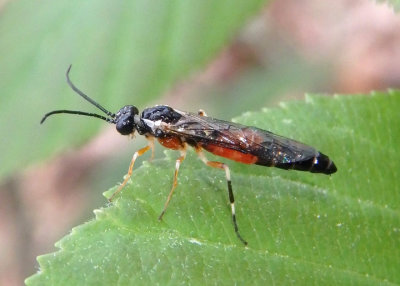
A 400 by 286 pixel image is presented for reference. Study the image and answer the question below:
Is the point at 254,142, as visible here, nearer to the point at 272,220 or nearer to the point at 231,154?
the point at 231,154

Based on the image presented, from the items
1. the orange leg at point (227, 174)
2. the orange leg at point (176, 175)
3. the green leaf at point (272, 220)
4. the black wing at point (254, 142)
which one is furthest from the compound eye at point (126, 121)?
the green leaf at point (272, 220)

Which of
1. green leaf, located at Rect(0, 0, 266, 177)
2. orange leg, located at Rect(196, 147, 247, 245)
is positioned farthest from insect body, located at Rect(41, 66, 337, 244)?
green leaf, located at Rect(0, 0, 266, 177)

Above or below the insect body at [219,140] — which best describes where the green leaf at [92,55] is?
above

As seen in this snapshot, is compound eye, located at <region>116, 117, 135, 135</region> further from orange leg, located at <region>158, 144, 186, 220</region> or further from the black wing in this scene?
orange leg, located at <region>158, 144, 186, 220</region>

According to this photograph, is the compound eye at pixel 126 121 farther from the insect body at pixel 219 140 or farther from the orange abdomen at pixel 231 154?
the orange abdomen at pixel 231 154

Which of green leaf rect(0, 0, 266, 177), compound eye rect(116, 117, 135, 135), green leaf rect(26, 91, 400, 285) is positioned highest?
green leaf rect(0, 0, 266, 177)

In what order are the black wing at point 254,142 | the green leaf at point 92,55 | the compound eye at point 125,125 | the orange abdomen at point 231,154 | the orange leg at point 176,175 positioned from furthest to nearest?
the green leaf at point 92,55 → the compound eye at point 125,125 → the orange abdomen at point 231,154 → the black wing at point 254,142 → the orange leg at point 176,175
